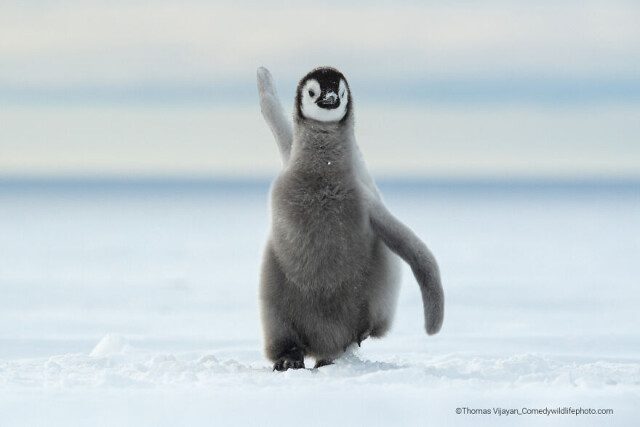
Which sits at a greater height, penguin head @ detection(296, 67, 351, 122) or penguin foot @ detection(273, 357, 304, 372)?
penguin head @ detection(296, 67, 351, 122)

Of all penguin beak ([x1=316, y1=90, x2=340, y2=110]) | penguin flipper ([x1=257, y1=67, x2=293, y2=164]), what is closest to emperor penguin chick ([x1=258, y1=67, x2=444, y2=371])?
penguin beak ([x1=316, y1=90, x2=340, y2=110])

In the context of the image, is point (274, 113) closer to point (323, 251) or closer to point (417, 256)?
point (323, 251)

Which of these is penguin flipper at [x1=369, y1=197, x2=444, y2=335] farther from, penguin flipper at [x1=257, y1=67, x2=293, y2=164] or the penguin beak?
penguin flipper at [x1=257, y1=67, x2=293, y2=164]

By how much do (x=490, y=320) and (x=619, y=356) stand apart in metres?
1.51

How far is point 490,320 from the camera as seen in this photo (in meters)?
8.02

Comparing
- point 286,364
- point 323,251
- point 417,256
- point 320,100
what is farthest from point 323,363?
point 320,100

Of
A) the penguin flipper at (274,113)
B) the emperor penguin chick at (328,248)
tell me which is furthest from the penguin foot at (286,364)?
the penguin flipper at (274,113)

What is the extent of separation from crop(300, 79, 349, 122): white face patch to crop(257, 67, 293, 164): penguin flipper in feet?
1.98

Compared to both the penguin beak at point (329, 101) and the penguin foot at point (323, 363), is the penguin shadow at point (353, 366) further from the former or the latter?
the penguin beak at point (329, 101)

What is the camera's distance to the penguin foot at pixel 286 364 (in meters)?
5.57

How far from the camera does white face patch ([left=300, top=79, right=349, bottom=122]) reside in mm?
5363

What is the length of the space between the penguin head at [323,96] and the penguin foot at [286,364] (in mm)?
1187

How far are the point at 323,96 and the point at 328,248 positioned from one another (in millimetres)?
724

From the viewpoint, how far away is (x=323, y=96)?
17.6 ft
